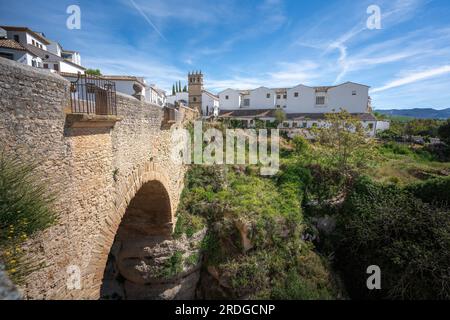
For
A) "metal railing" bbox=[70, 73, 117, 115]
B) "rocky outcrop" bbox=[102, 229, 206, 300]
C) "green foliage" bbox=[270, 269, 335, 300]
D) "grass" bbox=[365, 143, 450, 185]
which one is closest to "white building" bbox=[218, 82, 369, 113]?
"grass" bbox=[365, 143, 450, 185]

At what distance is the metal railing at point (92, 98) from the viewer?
4.54 m

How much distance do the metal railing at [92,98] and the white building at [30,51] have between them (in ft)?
53.7

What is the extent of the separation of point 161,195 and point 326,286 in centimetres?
912

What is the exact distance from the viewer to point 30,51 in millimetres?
19781

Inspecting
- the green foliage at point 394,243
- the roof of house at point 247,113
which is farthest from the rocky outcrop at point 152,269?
the roof of house at point 247,113

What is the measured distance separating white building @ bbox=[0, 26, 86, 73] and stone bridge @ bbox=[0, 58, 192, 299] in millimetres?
16351

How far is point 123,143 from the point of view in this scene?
638 centimetres

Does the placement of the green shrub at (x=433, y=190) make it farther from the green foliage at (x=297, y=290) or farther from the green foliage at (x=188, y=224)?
the green foliage at (x=188, y=224)

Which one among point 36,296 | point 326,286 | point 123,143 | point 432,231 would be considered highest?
point 123,143

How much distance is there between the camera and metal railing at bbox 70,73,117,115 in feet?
14.9

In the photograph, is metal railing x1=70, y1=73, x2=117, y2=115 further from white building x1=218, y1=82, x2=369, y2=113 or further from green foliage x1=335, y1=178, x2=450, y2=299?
white building x1=218, y1=82, x2=369, y2=113

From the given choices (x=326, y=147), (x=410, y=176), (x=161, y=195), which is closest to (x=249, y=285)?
(x=161, y=195)

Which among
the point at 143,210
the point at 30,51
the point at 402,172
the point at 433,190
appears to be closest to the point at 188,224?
the point at 143,210
